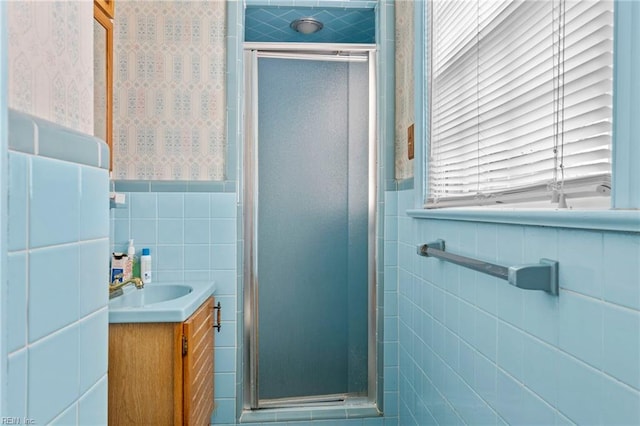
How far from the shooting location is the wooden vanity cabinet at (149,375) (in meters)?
1.35

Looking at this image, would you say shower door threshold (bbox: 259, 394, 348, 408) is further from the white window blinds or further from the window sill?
the window sill

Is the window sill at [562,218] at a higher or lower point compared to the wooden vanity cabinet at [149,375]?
higher

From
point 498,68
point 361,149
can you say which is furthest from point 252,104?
point 498,68

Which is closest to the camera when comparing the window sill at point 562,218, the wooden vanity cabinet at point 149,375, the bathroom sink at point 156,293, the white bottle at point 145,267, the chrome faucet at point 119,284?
the window sill at point 562,218

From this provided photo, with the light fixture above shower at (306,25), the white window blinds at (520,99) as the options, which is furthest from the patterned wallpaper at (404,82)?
the light fixture above shower at (306,25)

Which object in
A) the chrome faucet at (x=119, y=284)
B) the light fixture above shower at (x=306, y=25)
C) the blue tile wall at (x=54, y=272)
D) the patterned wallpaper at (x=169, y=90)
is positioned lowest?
the chrome faucet at (x=119, y=284)

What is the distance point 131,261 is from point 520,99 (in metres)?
1.63

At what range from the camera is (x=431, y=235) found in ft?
4.99

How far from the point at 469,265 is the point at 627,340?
1.36ft

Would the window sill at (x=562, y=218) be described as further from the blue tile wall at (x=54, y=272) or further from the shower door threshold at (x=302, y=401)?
the shower door threshold at (x=302, y=401)

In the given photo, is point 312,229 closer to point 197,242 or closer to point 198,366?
point 197,242

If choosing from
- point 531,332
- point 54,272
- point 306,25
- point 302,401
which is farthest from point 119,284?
point 306,25

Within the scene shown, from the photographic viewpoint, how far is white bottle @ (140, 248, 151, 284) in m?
1.88

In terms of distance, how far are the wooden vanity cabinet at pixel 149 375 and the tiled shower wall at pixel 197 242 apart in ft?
1.98
